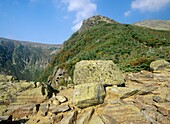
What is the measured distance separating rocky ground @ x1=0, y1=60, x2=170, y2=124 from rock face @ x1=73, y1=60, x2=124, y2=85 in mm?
56

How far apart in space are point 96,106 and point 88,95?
58 cm

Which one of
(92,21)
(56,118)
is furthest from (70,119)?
(92,21)

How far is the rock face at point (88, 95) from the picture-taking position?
7.20 metres

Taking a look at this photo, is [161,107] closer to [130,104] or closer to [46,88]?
[130,104]

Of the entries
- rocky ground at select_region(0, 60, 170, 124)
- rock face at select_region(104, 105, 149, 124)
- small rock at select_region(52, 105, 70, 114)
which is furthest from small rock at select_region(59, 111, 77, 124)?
rock face at select_region(104, 105, 149, 124)

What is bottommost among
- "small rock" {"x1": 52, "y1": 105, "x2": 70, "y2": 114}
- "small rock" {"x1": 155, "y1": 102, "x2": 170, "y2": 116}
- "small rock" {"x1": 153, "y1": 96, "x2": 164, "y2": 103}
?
"small rock" {"x1": 155, "y1": 102, "x2": 170, "y2": 116}

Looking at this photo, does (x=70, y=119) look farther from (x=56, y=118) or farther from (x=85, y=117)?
(x=56, y=118)

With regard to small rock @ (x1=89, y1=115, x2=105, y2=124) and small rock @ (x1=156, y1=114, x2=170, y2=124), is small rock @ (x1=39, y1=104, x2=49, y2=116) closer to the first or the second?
small rock @ (x1=89, y1=115, x2=105, y2=124)

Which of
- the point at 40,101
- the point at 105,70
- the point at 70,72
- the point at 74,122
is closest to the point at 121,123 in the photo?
the point at 74,122

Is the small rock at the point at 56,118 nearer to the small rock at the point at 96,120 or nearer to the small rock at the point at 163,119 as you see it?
the small rock at the point at 96,120

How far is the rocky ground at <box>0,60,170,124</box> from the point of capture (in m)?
6.28

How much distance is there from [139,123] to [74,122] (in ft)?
7.71

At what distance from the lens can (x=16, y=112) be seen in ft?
25.0

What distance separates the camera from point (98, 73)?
8.99 meters
